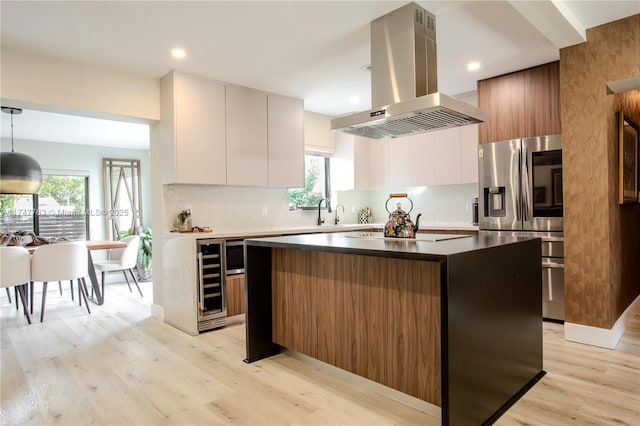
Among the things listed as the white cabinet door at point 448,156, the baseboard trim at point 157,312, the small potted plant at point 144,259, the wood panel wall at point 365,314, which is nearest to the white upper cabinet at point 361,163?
the white cabinet door at point 448,156

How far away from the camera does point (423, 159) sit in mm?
5035

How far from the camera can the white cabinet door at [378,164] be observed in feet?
17.9

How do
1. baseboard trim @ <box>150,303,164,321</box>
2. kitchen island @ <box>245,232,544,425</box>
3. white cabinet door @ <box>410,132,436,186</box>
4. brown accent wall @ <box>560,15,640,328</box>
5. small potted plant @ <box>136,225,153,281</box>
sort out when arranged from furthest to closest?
1. small potted plant @ <box>136,225,153,281</box>
2. white cabinet door @ <box>410,132,436,186</box>
3. baseboard trim @ <box>150,303,164,321</box>
4. brown accent wall @ <box>560,15,640,328</box>
5. kitchen island @ <box>245,232,544,425</box>

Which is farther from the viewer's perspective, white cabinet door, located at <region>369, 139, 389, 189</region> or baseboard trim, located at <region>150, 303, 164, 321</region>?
white cabinet door, located at <region>369, 139, 389, 189</region>

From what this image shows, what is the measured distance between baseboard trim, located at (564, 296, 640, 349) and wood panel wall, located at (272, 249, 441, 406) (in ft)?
6.29

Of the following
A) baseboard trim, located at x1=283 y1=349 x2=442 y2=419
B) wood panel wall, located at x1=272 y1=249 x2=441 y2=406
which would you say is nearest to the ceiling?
wood panel wall, located at x1=272 y1=249 x2=441 y2=406

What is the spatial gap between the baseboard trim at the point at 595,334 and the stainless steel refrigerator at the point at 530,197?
1.50 feet

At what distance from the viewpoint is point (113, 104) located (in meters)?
3.78

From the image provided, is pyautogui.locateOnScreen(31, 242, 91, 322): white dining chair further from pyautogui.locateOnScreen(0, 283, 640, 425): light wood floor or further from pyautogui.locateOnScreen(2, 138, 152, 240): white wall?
pyautogui.locateOnScreen(2, 138, 152, 240): white wall

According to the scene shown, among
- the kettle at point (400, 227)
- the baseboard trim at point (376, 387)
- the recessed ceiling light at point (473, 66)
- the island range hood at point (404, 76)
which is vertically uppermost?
the recessed ceiling light at point (473, 66)

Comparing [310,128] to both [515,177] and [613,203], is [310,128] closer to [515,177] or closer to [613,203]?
[515,177]

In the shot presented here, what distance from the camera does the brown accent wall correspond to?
9.92 feet

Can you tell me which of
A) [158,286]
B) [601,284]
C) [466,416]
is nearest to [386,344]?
[466,416]

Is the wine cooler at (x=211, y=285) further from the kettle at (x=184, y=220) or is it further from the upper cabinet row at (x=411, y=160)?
the upper cabinet row at (x=411, y=160)
